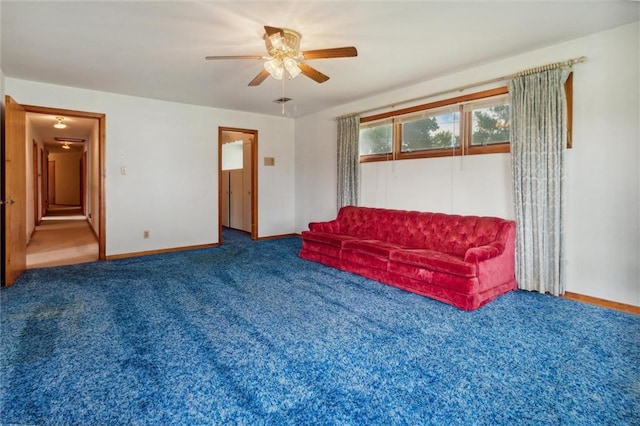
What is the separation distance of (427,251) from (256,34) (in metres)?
2.72

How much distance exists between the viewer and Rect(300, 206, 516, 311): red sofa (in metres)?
3.01

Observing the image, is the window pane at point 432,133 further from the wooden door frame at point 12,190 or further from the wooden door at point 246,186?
the wooden door frame at point 12,190

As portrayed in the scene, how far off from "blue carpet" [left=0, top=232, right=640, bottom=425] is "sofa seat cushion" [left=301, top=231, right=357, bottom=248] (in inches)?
33.0

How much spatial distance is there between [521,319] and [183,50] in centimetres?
394

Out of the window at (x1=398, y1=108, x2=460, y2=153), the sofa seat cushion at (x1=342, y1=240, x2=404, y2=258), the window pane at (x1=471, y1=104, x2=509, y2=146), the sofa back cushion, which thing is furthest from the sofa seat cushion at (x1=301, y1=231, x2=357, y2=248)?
the window pane at (x1=471, y1=104, x2=509, y2=146)

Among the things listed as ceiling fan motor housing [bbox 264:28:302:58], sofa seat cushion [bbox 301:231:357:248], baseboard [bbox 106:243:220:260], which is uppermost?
ceiling fan motor housing [bbox 264:28:302:58]

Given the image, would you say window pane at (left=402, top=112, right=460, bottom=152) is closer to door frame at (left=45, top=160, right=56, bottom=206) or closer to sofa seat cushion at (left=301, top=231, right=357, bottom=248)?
sofa seat cushion at (left=301, top=231, right=357, bottom=248)

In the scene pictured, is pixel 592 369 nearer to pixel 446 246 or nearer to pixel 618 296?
pixel 618 296

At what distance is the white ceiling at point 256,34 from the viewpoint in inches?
101

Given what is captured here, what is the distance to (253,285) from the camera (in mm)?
3617

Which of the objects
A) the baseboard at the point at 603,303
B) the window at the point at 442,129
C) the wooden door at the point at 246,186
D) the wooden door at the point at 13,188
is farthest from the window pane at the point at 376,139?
the wooden door at the point at 13,188

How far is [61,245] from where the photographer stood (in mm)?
5984

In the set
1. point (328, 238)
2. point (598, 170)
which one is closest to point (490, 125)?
point (598, 170)

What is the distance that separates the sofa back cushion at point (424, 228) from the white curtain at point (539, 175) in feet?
0.99
